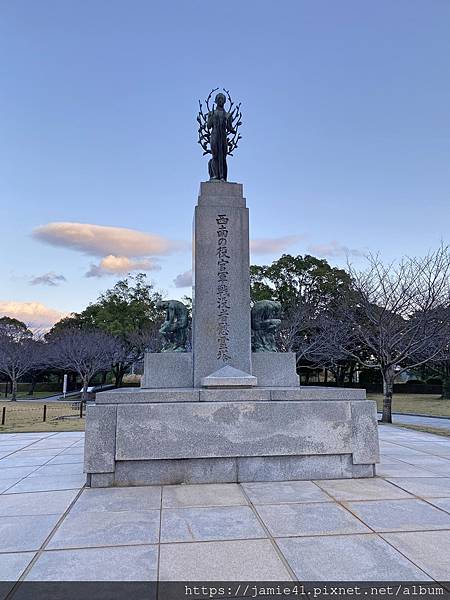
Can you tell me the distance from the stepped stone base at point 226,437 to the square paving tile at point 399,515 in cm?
104

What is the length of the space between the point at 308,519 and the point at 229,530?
29.0 inches

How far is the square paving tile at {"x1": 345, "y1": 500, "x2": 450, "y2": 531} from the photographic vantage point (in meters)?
3.62

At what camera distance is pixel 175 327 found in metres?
7.54

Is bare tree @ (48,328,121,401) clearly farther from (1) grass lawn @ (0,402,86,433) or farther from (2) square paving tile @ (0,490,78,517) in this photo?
(2) square paving tile @ (0,490,78,517)

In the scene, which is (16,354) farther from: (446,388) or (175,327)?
(446,388)

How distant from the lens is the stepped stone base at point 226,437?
16.4 ft

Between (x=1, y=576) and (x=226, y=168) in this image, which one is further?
(x=226, y=168)

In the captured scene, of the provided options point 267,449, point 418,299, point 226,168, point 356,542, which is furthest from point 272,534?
point 418,299

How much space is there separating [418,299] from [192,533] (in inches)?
625

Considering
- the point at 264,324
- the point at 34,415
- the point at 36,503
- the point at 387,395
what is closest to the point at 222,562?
the point at 36,503

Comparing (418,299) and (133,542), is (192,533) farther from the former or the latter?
(418,299)

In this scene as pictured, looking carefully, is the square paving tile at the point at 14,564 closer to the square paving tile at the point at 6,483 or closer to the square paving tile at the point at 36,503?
the square paving tile at the point at 36,503

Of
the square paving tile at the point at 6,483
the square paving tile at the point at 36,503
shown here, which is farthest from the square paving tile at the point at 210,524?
the square paving tile at the point at 6,483

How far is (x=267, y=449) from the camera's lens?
517 centimetres
